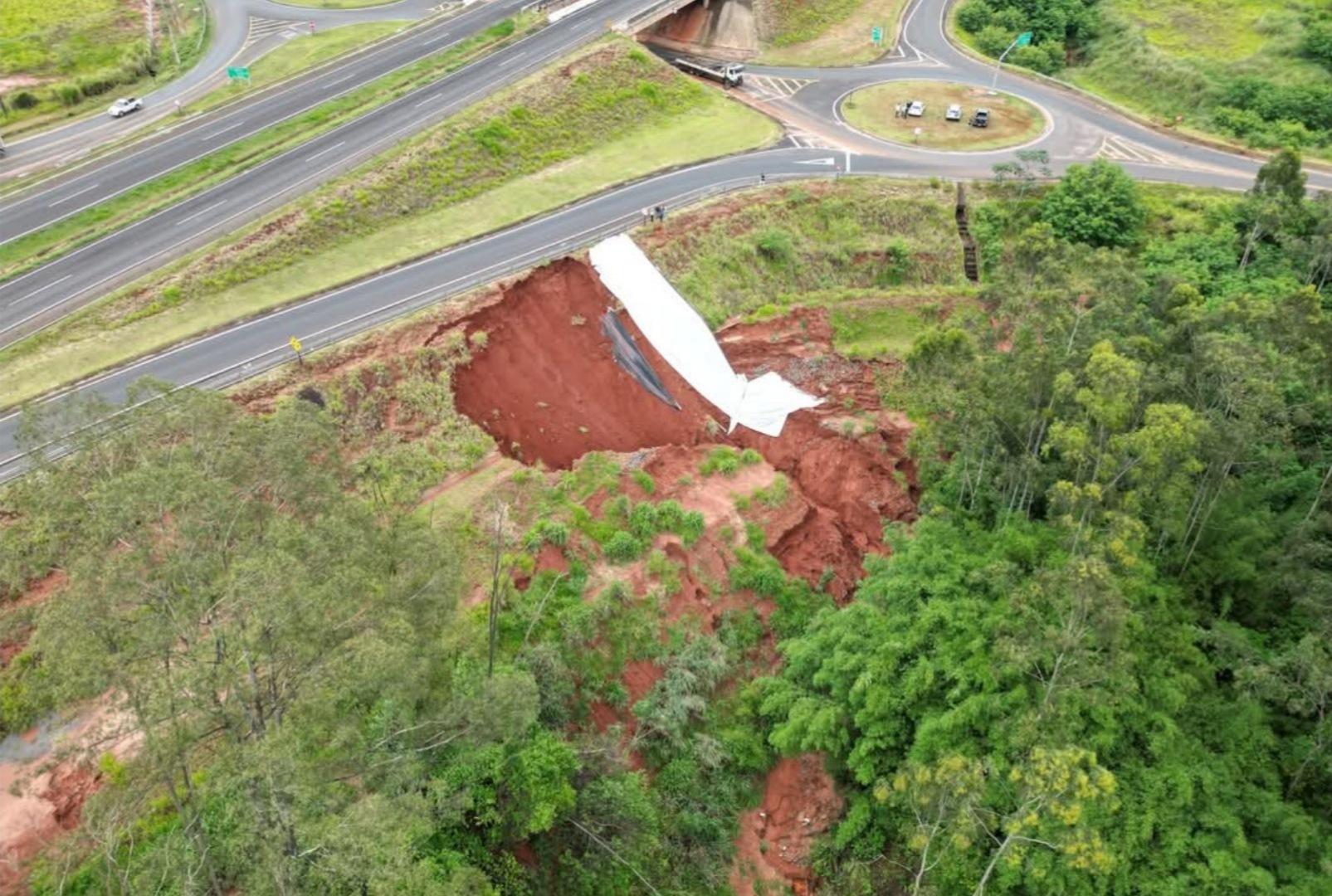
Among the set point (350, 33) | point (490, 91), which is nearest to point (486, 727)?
point (490, 91)

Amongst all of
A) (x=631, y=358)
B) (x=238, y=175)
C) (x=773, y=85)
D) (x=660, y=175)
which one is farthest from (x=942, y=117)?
(x=238, y=175)

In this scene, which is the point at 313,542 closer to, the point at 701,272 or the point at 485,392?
the point at 485,392

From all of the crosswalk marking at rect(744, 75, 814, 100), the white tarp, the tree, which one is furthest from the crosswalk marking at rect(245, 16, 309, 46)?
the tree

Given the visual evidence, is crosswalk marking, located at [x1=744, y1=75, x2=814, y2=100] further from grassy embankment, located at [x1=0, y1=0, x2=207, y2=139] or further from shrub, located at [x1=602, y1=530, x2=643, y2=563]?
grassy embankment, located at [x1=0, y1=0, x2=207, y2=139]

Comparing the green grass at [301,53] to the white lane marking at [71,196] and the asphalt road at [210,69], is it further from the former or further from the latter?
the white lane marking at [71,196]

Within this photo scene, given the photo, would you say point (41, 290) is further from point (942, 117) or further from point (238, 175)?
point (942, 117)

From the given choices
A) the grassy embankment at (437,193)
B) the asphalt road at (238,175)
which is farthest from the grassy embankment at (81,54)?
the grassy embankment at (437,193)
